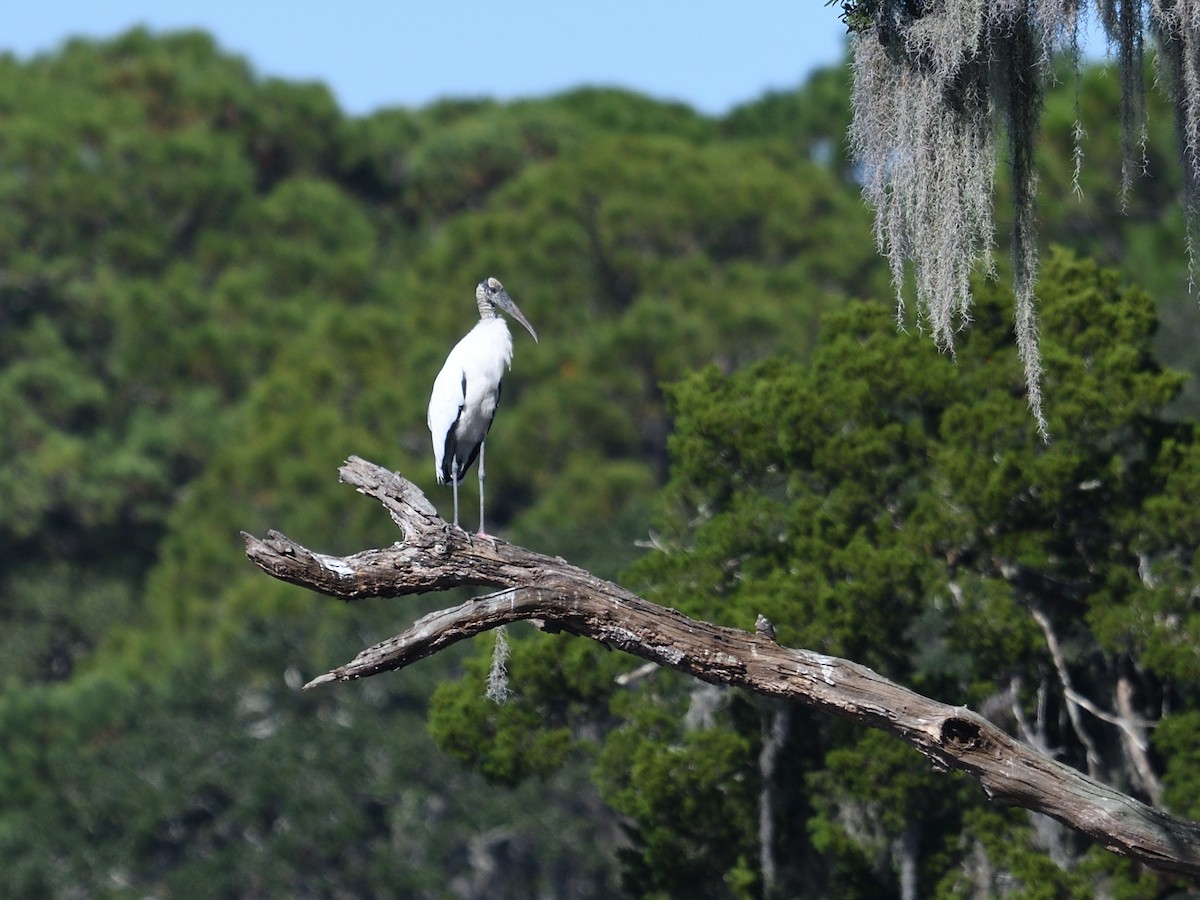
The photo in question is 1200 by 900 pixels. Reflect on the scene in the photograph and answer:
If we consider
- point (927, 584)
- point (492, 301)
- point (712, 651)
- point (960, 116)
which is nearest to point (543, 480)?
point (927, 584)

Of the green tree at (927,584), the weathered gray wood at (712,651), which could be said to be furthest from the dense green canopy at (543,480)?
the weathered gray wood at (712,651)

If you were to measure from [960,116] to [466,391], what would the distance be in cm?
286

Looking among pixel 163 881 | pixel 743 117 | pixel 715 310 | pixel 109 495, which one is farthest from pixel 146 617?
pixel 743 117

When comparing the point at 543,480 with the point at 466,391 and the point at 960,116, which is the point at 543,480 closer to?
the point at 466,391

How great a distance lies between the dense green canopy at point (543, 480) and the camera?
1234cm

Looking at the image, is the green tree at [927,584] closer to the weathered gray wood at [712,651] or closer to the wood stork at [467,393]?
the wood stork at [467,393]

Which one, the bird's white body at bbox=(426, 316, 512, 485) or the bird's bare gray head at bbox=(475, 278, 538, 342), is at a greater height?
the bird's bare gray head at bbox=(475, 278, 538, 342)

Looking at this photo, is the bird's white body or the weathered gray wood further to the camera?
the bird's white body

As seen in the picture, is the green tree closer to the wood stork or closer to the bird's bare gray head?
the bird's bare gray head

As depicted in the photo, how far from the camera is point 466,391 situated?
434 inches

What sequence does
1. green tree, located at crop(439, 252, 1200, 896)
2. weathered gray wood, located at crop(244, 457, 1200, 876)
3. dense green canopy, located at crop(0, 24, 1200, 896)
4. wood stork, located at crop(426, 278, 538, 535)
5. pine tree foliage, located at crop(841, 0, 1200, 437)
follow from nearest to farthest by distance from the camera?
1. weathered gray wood, located at crop(244, 457, 1200, 876)
2. pine tree foliage, located at crop(841, 0, 1200, 437)
3. wood stork, located at crop(426, 278, 538, 535)
4. green tree, located at crop(439, 252, 1200, 896)
5. dense green canopy, located at crop(0, 24, 1200, 896)

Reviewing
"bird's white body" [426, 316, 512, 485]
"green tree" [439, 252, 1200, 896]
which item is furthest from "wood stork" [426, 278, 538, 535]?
"green tree" [439, 252, 1200, 896]

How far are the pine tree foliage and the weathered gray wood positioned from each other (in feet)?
5.93

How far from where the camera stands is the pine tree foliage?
9109 mm
